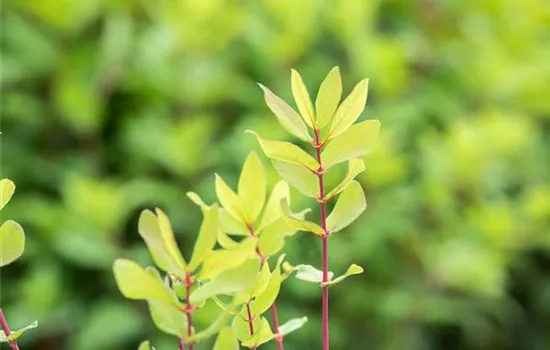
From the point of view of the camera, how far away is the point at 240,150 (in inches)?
57.7

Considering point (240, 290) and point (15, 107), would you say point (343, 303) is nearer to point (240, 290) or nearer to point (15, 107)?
point (15, 107)

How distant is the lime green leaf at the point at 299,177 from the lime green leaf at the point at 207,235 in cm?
6

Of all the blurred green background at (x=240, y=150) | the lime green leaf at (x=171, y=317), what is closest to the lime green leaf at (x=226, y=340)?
the lime green leaf at (x=171, y=317)

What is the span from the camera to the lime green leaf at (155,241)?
0.31 m

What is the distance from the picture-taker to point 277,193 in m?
0.40

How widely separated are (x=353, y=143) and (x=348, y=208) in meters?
0.03

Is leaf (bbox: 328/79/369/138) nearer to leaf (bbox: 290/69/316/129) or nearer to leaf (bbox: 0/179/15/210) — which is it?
leaf (bbox: 290/69/316/129)

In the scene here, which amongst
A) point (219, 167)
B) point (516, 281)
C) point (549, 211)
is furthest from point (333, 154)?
point (516, 281)

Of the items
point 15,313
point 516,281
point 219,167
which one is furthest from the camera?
point 516,281

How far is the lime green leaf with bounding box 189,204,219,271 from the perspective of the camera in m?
0.32

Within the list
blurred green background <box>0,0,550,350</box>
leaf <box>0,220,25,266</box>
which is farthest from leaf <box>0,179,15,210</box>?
blurred green background <box>0,0,550,350</box>

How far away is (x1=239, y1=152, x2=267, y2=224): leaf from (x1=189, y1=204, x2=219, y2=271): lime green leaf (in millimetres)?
60

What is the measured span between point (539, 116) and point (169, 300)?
166cm

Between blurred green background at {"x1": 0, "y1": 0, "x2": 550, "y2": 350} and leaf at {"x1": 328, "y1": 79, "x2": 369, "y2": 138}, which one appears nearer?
leaf at {"x1": 328, "y1": 79, "x2": 369, "y2": 138}
